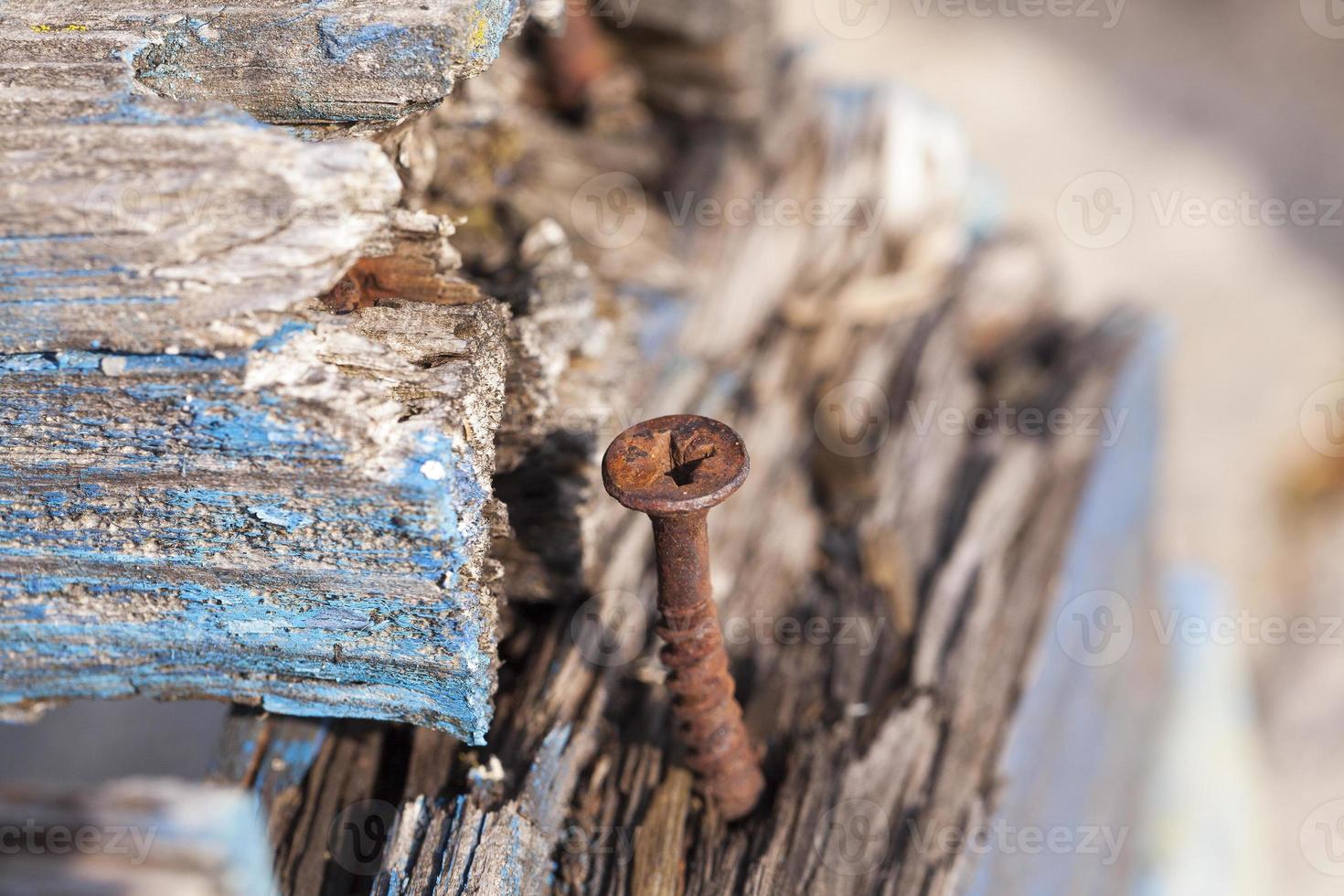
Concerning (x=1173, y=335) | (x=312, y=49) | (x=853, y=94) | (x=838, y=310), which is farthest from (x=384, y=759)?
(x=1173, y=335)

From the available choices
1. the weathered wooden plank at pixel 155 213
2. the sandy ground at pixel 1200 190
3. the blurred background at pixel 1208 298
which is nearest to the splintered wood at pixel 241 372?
the weathered wooden plank at pixel 155 213

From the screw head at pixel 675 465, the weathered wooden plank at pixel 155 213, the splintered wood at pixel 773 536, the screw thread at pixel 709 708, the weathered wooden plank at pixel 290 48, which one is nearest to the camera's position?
the weathered wooden plank at pixel 155 213

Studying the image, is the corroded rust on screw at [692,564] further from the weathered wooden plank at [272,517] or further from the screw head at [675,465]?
the weathered wooden plank at [272,517]

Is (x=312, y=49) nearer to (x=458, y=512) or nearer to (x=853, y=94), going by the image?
(x=458, y=512)

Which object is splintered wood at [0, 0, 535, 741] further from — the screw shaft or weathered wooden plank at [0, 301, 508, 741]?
the screw shaft

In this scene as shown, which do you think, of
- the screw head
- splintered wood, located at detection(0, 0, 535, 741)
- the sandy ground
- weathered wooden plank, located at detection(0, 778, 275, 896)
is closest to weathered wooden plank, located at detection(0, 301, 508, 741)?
splintered wood, located at detection(0, 0, 535, 741)
